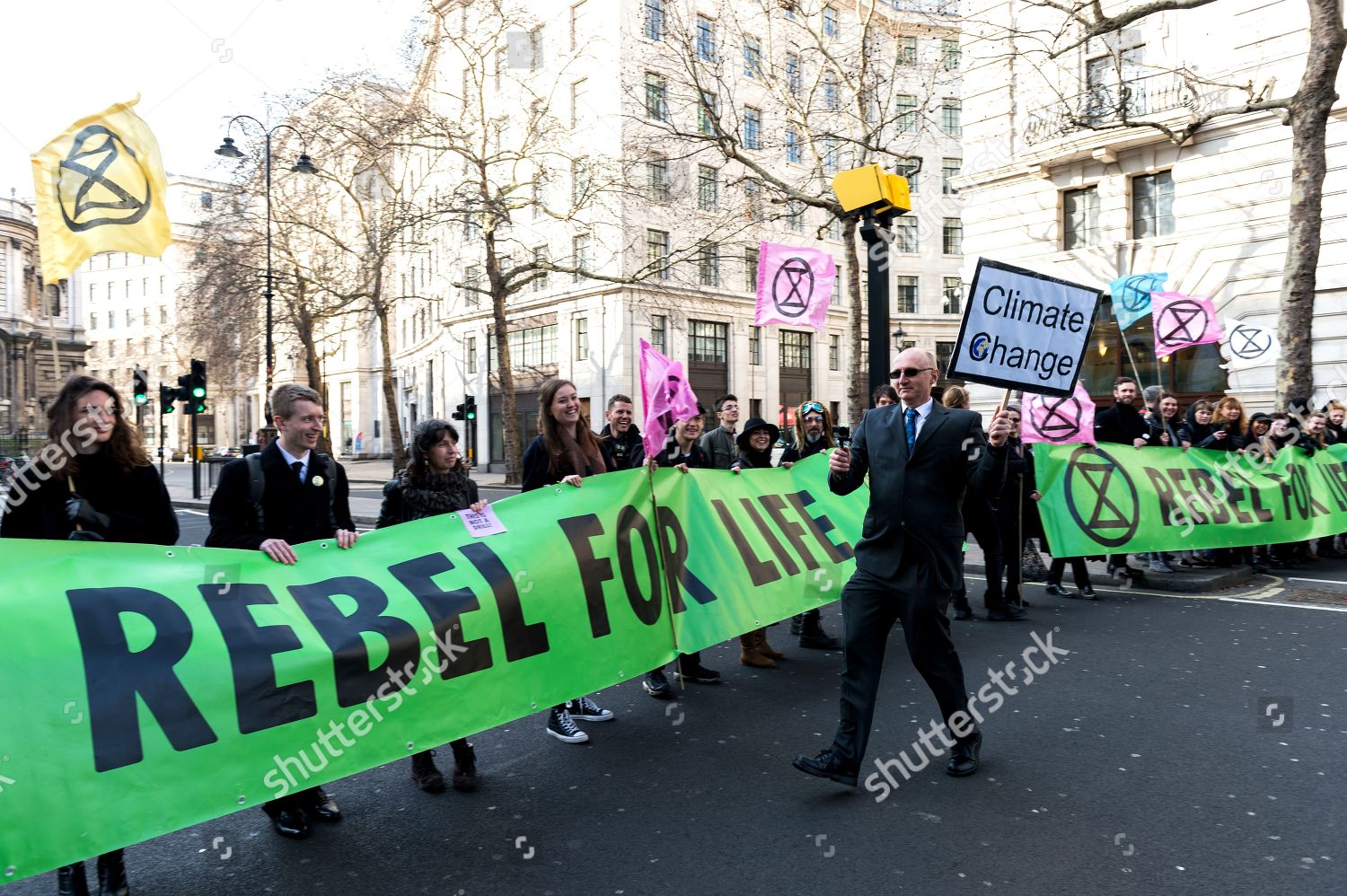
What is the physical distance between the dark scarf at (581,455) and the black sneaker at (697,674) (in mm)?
1533

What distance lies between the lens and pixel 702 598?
5586 millimetres

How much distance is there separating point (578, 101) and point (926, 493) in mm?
38813

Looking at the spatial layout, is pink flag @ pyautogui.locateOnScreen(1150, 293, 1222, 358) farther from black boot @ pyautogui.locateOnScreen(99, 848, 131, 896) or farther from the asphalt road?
black boot @ pyautogui.locateOnScreen(99, 848, 131, 896)

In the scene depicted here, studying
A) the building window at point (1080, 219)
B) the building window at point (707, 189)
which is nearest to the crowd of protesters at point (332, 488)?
the building window at point (1080, 219)

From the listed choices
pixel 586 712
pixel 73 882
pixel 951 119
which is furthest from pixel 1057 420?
pixel 951 119

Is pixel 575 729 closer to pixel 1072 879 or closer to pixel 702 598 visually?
pixel 702 598

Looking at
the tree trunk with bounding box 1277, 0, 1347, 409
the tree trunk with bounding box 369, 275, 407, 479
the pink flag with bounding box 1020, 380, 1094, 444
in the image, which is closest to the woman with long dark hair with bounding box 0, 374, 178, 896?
the pink flag with bounding box 1020, 380, 1094, 444

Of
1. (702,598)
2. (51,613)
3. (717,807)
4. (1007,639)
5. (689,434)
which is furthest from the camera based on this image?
(1007,639)

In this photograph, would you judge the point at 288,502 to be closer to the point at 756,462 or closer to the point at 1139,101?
the point at 756,462

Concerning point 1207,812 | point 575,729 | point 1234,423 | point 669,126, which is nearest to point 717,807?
point 575,729

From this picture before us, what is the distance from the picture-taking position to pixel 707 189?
41438 millimetres

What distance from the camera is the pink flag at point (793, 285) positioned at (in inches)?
364

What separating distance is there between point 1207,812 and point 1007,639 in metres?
3.23

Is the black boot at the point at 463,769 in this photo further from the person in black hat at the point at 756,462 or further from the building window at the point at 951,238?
the building window at the point at 951,238
